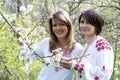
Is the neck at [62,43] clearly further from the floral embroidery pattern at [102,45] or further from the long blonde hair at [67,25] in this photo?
the floral embroidery pattern at [102,45]

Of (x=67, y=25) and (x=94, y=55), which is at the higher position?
(x=67, y=25)

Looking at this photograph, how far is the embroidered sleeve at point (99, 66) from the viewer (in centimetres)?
251

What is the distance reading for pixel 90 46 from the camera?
2.65m

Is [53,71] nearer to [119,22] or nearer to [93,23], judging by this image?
[93,23]

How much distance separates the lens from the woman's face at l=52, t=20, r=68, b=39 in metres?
2.91

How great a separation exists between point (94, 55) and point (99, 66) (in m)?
0.09

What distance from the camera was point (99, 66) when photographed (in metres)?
2.52

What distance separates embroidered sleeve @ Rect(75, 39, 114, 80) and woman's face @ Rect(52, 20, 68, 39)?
441 mm

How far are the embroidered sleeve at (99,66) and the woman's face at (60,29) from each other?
17.4 inches

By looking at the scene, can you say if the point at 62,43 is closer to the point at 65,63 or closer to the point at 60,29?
the point at 60,29

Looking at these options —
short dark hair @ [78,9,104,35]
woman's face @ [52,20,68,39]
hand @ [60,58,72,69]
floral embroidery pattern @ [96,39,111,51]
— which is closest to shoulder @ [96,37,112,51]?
floral embroidery pattern @ [96,39,111,51]

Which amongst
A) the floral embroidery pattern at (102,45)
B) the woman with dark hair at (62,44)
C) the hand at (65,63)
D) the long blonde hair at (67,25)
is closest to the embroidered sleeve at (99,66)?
the floral embroidery pattern at (102,45)

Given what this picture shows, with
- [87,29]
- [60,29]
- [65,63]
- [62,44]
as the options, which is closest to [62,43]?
[62,44]

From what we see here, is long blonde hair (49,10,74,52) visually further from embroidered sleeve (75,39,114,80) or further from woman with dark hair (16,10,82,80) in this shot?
embroidered sleeve (75,39,114,80)
